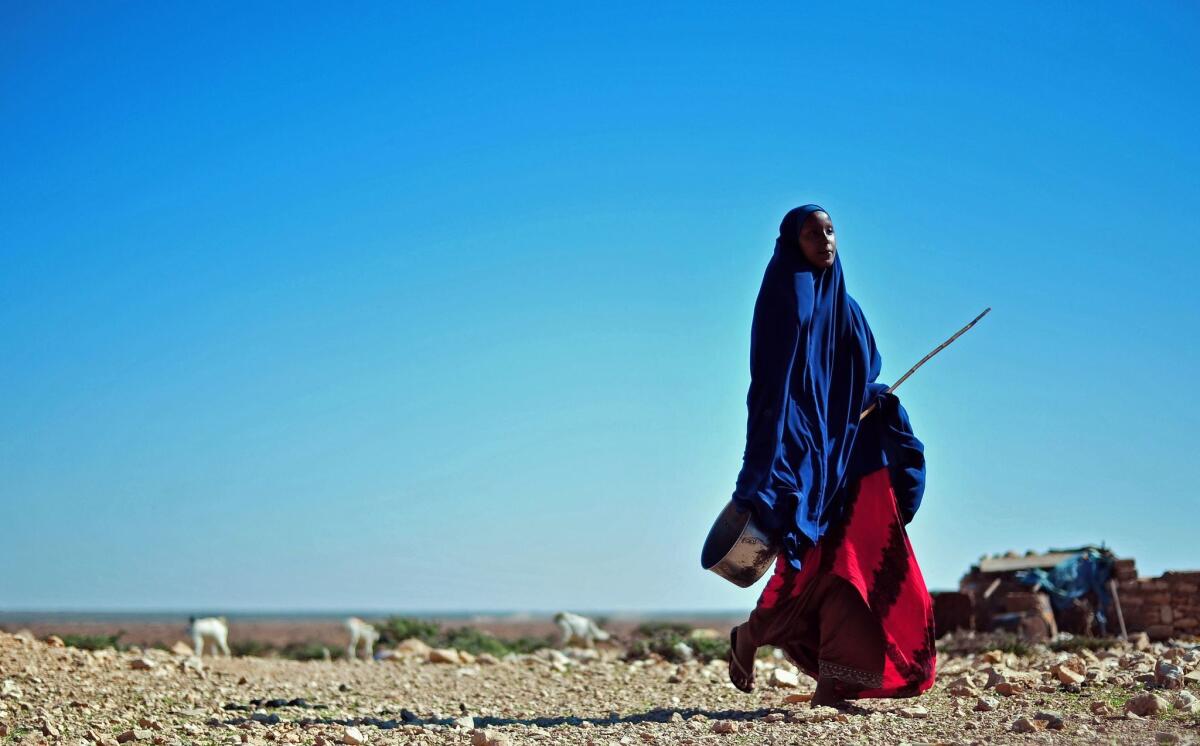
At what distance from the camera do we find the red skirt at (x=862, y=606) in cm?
629

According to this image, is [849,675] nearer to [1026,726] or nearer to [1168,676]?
[1026,726]

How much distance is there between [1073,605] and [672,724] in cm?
867

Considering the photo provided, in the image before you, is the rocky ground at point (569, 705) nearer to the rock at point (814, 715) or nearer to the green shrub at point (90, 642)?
the rock at point (814, 715)

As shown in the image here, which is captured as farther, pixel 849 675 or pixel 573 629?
pixel 573 629

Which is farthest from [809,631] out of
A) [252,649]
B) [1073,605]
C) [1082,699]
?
[252,649]

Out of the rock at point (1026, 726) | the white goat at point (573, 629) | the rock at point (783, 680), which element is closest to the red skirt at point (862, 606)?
the rock at point (1026, 726)

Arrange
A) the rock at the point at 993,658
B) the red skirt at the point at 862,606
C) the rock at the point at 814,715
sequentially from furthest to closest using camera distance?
the rock at the point at 993,658 < the red skirt at the point at 862,606 < the rock at the point at 814,715

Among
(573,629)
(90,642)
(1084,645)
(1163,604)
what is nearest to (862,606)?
(1084,645)

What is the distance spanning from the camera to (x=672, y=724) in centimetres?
637

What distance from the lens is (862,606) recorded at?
6.30 meters

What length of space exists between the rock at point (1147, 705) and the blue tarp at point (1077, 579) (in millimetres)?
8537

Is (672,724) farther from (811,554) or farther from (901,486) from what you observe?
(901,486)

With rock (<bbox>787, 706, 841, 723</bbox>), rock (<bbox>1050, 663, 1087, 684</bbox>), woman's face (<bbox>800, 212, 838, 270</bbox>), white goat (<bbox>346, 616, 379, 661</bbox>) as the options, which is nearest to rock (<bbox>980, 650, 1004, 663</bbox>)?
rock (<bbox>1050, 663, 1087, 684</bbox>)

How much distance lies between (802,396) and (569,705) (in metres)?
3.01
